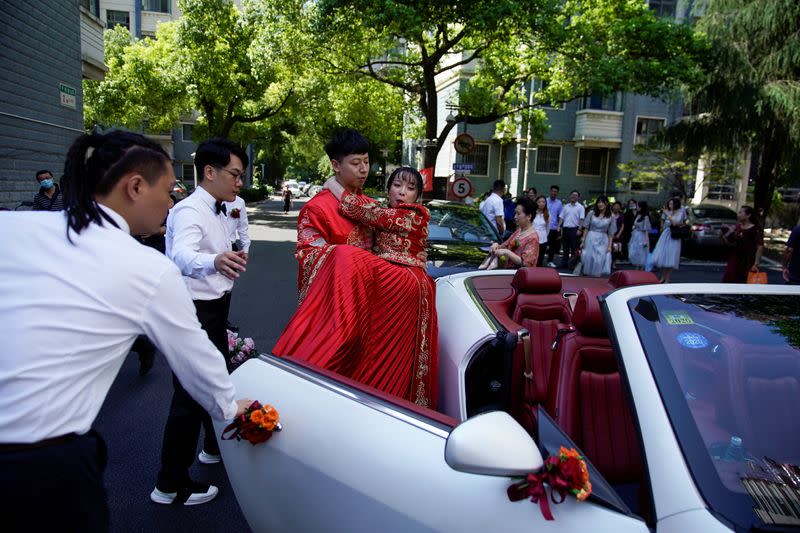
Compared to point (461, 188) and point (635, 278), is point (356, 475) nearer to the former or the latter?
point (635, 278)

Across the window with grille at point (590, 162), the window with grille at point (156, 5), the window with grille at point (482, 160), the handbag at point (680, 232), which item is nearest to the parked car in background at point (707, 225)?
the handbag at point (680, 232)

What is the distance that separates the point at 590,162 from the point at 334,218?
27318 mm

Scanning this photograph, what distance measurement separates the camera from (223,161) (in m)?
3.46

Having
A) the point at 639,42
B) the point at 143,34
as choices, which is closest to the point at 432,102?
the point at 639,42

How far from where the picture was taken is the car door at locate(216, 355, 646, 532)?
5.08 ft

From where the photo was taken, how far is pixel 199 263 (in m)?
3.11

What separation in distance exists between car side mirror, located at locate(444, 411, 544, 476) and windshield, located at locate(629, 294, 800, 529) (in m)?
0.44

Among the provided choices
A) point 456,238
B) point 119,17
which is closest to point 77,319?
point 456,238

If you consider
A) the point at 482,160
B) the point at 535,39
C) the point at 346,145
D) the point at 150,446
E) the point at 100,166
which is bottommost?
the point at 150,446

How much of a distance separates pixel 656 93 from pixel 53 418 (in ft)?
52.6

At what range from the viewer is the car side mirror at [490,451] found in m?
1.49

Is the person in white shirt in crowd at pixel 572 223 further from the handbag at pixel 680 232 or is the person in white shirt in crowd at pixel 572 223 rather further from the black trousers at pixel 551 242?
the handbag at pixel 680 232

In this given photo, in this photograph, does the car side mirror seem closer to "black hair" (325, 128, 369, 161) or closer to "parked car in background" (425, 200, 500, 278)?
"black hair" (325, 128, 369, 161)

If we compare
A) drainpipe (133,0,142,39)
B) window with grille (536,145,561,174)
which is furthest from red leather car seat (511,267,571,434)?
drainpipe (133,0,142,39)
